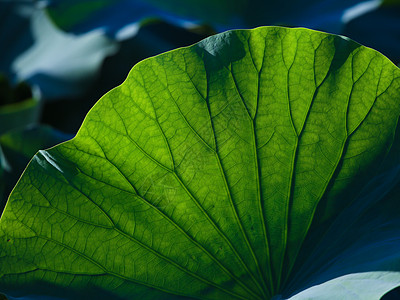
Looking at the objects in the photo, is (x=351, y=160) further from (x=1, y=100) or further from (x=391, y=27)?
(x=1, y=100)

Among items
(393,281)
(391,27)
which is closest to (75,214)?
(393,281)

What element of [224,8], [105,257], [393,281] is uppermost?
[224,8]

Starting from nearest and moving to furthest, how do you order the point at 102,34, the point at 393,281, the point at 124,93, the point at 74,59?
the point at 393,281 → the point at 124,93 → the point at 102,34 → the point at 74,59

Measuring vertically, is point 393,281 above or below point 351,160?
below

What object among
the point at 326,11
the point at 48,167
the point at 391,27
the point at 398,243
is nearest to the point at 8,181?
the point at 48,167

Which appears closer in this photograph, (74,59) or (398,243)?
(398,243)

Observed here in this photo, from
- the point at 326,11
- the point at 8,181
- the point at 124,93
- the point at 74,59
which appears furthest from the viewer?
the point at 74,59
